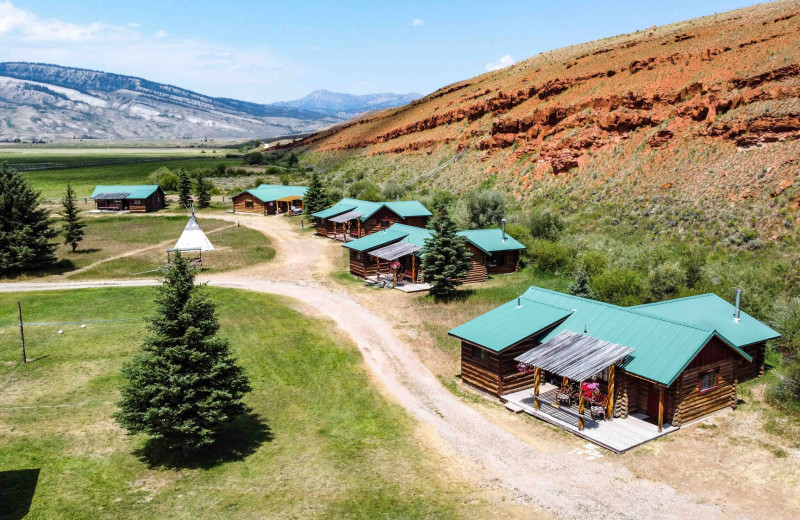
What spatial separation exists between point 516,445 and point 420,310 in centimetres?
1596

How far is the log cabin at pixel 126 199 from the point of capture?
7788cm

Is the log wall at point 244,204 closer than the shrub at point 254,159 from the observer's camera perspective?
Yes

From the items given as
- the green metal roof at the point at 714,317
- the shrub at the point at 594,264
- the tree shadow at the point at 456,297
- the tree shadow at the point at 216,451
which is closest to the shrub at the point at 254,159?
the tree shadow at the point at 456,297

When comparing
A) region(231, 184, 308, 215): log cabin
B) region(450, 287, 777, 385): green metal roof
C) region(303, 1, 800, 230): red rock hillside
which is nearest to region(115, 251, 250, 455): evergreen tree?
region(450, 287, 777, 385): green metal roof

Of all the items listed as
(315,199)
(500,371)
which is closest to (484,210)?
(315,199)

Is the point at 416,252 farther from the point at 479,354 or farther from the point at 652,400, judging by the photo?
the point at 652,400

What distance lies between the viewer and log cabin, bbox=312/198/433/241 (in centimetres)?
5303

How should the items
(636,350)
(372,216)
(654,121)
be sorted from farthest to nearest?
1. (372,216)
2. (654,121)
3. (636,350)

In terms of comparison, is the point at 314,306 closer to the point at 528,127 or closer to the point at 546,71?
the point at 528,127

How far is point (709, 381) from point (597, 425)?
4.46 m

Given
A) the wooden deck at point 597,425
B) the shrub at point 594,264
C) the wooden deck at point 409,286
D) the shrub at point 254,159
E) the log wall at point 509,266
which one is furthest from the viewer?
the shrub at point 254,159

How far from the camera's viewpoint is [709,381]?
2050 cm

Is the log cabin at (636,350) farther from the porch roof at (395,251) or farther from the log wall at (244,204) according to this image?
the log wall at (244,204)

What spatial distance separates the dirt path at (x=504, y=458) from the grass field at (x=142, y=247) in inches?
656
